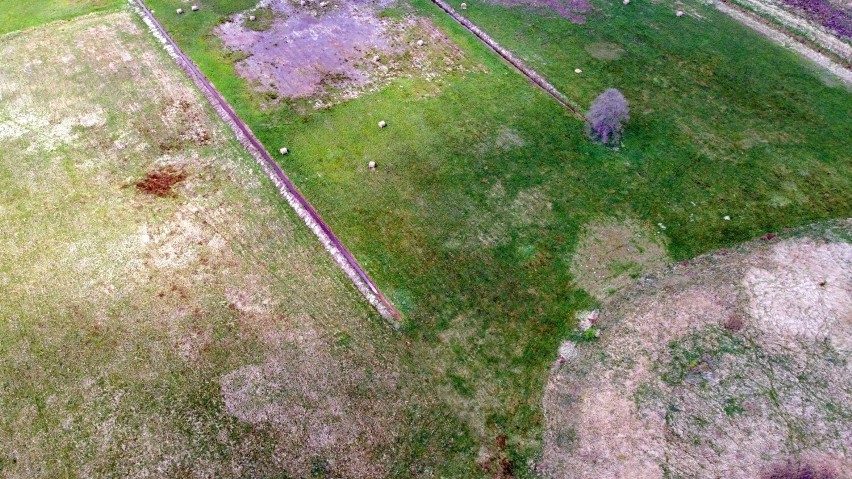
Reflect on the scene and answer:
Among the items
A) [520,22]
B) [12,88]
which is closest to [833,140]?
[520,22]

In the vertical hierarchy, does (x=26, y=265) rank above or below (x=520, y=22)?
below

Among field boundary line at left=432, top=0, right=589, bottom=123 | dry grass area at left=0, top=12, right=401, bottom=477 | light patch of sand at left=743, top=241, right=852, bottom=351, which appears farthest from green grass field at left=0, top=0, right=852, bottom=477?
light patch of sand at left=743, top=241, right=852, bottom=351

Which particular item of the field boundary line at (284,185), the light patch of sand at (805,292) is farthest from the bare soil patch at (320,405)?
the light patch of sand at (805,292)

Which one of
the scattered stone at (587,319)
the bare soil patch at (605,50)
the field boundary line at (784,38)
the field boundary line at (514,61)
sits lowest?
the scattered stone at (587,319)

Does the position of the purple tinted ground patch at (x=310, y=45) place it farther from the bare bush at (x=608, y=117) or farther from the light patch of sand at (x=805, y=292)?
the light patch of sand at (x=805, y=292)

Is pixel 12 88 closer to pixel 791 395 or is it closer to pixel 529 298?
pixel 529 298

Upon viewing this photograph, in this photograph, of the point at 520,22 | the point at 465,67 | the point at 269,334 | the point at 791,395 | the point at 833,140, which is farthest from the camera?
the point at 520,22
